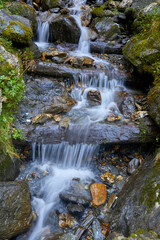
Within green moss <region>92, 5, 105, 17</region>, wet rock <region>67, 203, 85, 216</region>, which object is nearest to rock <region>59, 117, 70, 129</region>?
wet rock <region>67, 203, 85, 216</region>

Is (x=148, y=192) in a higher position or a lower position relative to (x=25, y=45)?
lower

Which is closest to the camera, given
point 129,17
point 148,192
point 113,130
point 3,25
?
point 148,192

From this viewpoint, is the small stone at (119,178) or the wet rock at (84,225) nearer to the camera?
the wet rock at (84,225)

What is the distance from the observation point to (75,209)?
12.6 ft

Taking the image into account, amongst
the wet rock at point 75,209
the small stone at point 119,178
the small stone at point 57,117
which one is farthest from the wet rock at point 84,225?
the small stone at point 57,117

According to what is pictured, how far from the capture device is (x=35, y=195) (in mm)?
Result: 4281

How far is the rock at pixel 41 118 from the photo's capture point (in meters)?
5.01

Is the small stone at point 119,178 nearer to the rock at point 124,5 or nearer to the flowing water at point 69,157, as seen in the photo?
the flowing water at point 69,157

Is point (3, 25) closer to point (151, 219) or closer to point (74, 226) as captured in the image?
point (74, 226)

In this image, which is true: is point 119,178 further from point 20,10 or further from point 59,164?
point 20,10

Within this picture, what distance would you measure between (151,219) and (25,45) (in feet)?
21.7

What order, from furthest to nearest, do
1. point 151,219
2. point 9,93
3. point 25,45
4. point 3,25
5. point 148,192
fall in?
point 25,45 < point 3,25 < point 9,93 < point 148,192 < point 151,219

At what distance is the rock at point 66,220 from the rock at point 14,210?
671mm

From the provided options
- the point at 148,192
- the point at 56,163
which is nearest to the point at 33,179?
the point at 56,163
